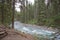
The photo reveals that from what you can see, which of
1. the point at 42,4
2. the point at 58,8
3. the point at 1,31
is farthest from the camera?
the point at 42,4

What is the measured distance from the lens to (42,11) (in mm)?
38062

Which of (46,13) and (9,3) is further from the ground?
(9,3)

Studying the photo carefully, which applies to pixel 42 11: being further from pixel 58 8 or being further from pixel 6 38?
pixel 6 38

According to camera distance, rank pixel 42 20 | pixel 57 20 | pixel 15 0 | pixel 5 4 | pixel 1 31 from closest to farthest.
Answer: pixel 1 31
pixel 15 0
pixel 5 4
pixel 57 20
pixel 42 20

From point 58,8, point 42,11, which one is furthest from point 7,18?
point 42,11

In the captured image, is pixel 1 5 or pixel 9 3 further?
pixel 9 3

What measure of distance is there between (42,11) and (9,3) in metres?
20.3

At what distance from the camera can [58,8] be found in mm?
33719

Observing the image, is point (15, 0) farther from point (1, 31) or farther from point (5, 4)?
point (1, 31)

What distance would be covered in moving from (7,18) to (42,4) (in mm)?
21675

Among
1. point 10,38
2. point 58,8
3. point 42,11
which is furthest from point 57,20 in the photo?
point 10,38

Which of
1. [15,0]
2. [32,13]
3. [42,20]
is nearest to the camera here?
[15,0]

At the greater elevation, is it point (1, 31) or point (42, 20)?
point (1, 31)

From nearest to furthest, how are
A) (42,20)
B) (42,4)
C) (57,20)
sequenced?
1. (57,20)
2. (42,20)
3. (42,4)
